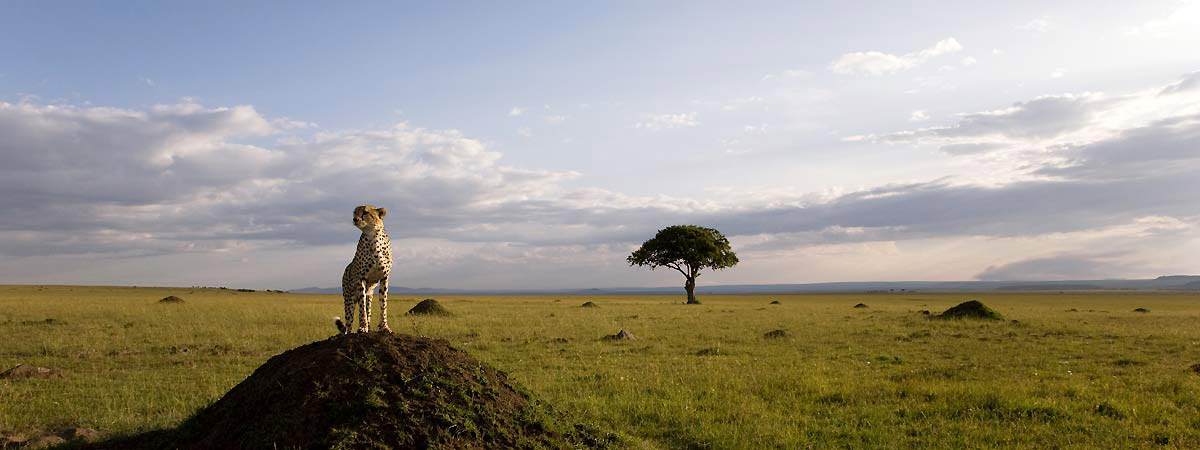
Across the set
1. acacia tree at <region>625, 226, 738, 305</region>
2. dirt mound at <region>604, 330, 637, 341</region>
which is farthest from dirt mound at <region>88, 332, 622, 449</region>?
acacia tree at <region>625, 226, 738, 305</region>

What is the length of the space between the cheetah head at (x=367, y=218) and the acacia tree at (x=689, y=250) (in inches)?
1935

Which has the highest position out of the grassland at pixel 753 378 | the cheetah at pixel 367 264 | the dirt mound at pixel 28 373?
the cheetah at pixel 367 264

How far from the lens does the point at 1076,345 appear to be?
19.4 m

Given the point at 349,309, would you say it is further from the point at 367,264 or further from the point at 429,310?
the point at 429,310

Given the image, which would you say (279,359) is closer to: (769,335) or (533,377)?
(533,377)

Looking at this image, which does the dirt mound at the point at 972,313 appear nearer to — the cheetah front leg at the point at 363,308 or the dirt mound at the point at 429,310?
the dirt mound at the point at 429,310

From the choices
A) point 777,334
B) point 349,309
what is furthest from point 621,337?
point 349,309

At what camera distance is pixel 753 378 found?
13.2 meters

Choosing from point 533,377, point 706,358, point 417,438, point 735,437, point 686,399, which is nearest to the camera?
point 417,438

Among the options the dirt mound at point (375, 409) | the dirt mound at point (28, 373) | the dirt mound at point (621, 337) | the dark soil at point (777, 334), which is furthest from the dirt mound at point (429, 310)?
the dirt mound at point (375, 409)

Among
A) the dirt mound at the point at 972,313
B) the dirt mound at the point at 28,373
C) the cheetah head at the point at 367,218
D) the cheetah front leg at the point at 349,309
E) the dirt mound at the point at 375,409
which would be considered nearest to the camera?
the dirt mound at the point at 375,409

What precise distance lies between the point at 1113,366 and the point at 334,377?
1655 centimetres

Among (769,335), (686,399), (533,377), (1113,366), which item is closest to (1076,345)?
(1113,366)

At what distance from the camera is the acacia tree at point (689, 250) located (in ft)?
191
